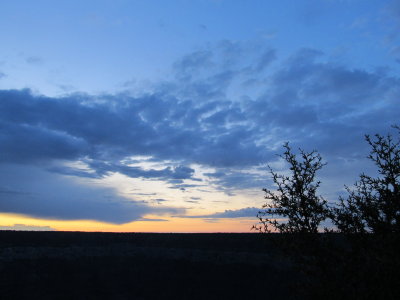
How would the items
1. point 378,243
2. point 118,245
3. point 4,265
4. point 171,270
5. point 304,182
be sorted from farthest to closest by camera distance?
point 118,245, point 171,270, point 4,265, point 304,182, point 378,243

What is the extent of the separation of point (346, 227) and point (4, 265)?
4226 cm

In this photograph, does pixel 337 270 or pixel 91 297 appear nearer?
pixel 337 270

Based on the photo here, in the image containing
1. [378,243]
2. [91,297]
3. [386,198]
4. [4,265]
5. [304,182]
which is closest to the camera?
[378,243]

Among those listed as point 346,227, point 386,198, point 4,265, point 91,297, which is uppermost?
point 386,198

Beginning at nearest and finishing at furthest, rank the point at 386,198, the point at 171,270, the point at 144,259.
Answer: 1. the point at 386,198
2. the point at 171,270
3. the point at 144,259

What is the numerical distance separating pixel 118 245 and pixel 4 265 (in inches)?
692

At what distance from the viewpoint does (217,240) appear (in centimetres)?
6419

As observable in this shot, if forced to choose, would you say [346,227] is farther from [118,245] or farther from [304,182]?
[118,245]

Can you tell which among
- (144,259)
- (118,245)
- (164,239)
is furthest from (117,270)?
(164,239)

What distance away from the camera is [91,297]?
3416 cm

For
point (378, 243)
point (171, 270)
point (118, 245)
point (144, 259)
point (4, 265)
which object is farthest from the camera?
point (118, 245)

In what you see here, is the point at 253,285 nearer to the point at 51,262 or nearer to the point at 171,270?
the point at 171,270

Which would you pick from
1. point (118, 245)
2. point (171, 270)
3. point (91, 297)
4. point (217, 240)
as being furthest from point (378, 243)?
point (217, 240)

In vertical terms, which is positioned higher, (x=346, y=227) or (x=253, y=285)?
(x=346, y=227)
